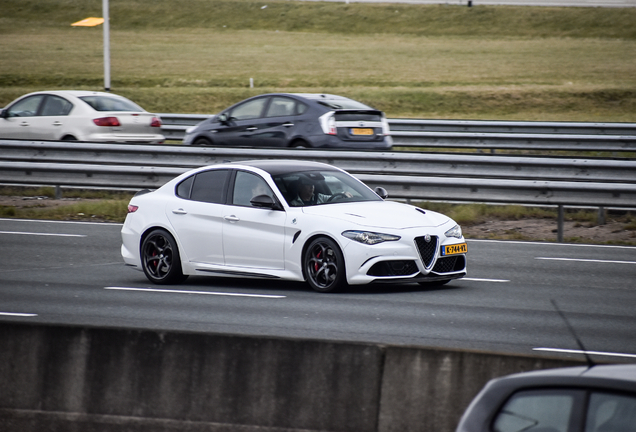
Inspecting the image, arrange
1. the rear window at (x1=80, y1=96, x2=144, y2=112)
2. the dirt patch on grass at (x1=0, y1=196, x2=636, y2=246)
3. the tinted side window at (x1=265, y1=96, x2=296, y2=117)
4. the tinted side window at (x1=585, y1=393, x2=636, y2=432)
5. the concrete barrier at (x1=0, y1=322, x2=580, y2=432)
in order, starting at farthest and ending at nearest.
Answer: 1. the rear window at (x1=80, y1=96, x2=144, y2=112)
2. the tinted side window at (x1=265, y1=96, x2=296, y2=117)
3. the dirt patch on grass at (x1=0, y1=196, x2=636, y2=246)
4. the concrete barrier at (x1=0, y1=322, x2=580, y2=432)
5. the tinted side window at (x1=585, y1=393, x2=636, y2=432)

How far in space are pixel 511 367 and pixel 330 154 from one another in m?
12.7

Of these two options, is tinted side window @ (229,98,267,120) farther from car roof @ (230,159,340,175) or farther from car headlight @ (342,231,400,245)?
car headlight @ (342,231,400,245)

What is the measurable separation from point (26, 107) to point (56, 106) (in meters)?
0.89

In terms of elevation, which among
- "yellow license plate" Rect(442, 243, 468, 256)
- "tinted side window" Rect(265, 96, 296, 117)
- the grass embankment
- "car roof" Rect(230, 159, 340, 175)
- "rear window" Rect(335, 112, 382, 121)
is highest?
the grass embankment

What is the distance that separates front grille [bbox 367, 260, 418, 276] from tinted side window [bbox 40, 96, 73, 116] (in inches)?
498

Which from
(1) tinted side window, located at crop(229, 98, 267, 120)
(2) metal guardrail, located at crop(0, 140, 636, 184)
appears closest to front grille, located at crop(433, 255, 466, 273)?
(2) metal guardrail, located at crop(0, 140, 636, 184)

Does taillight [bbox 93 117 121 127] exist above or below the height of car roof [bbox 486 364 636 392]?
above

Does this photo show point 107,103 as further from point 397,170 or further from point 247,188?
point 247,188

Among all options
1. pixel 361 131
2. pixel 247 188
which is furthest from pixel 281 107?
pixel 247 188

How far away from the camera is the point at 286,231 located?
1049 cm

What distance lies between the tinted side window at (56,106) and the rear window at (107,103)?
1.45 feet

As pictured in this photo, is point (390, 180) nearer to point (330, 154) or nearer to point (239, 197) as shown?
point (330, 154)

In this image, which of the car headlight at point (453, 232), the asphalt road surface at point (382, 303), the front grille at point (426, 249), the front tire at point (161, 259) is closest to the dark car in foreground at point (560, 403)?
the asphalt road surface at point (382, 303)

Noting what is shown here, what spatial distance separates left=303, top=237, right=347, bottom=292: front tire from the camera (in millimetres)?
10156
